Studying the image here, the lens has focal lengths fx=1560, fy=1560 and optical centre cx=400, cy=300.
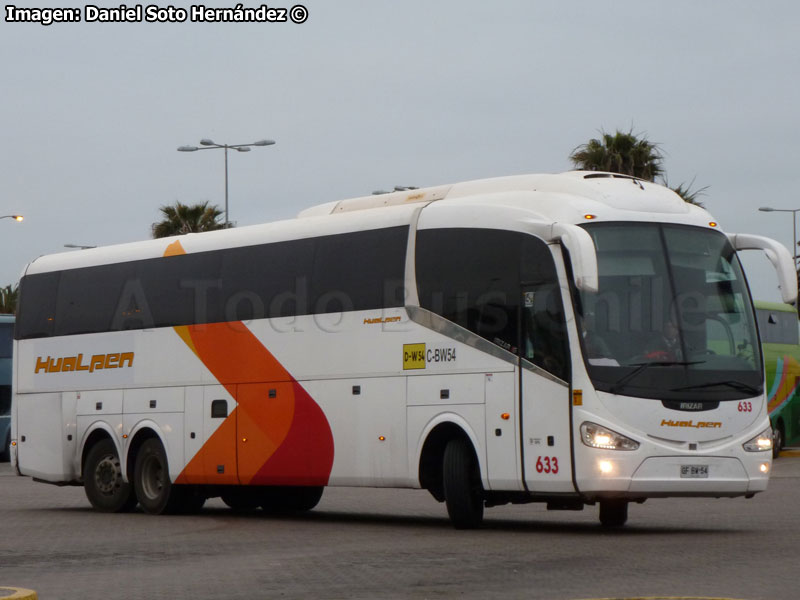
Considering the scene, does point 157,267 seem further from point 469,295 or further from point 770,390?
point 770,390

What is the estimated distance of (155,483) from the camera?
71.4 ft

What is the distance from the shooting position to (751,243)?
677 inches

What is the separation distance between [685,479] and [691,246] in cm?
258

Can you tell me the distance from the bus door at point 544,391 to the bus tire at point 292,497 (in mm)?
6267

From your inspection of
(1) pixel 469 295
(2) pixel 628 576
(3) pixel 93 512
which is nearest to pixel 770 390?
(3) pixel 93 512

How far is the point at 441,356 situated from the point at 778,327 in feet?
84.3

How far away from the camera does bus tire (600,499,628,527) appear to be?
17.6m

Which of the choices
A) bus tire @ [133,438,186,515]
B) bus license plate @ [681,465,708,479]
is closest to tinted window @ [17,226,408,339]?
bus tire @ [133,438,186,515]

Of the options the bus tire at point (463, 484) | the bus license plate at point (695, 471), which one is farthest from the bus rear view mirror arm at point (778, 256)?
the bus tire at point (463, 484)

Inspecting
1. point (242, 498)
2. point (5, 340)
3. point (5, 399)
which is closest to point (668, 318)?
point (242, 498)

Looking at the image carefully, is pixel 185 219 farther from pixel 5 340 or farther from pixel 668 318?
pixel 668 318

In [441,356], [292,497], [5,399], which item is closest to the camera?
[441,356]

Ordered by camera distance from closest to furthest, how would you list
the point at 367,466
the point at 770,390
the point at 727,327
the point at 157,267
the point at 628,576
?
the point at 628,576 → the point at 727,327 → the point at 367,466 → the point at 157,267 → the point at 770,390

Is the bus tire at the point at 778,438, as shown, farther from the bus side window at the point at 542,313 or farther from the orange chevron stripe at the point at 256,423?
the bus side window at the point at 542,313
